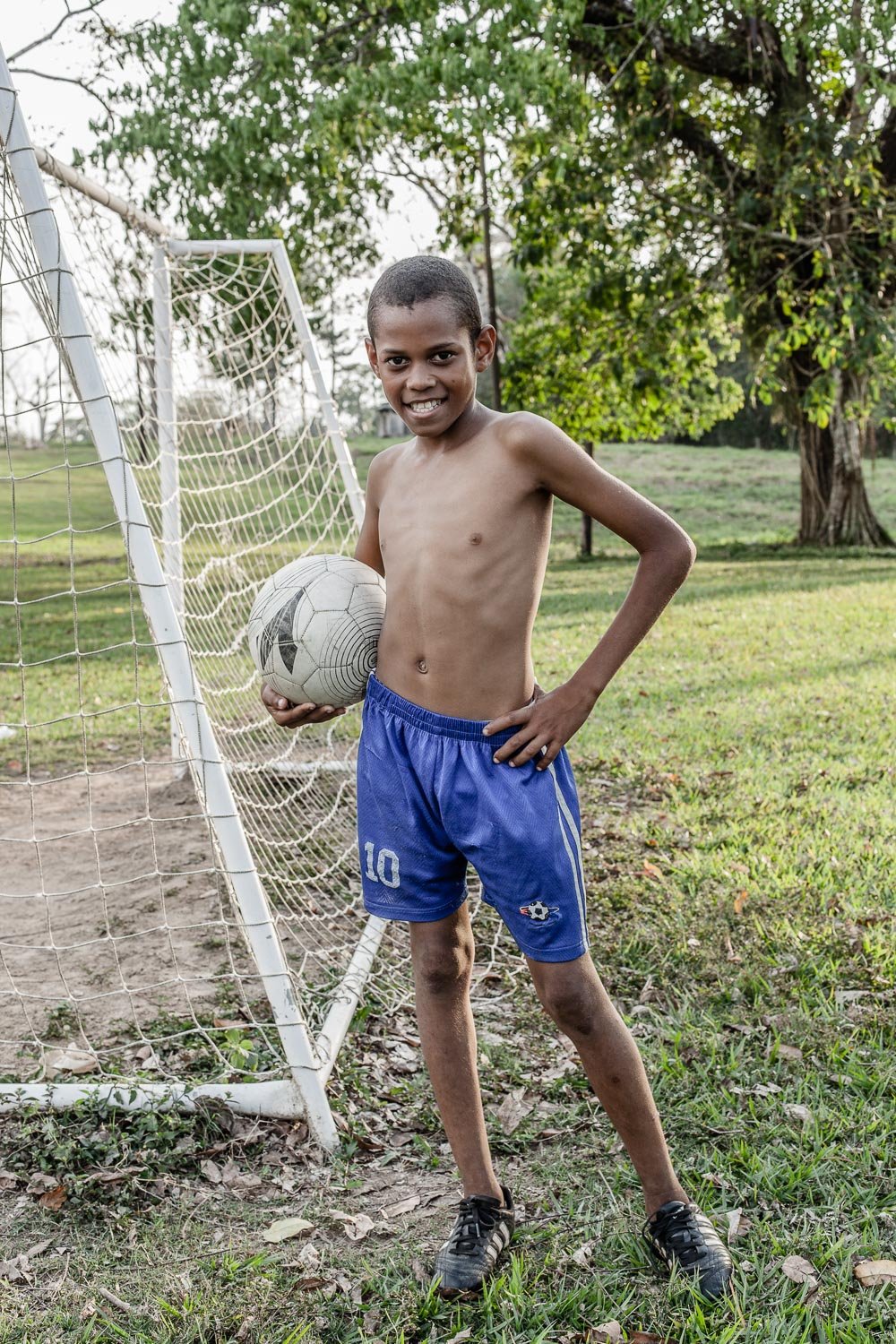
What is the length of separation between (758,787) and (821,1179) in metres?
2.84

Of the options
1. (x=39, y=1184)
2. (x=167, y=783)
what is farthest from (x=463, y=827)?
(x=167, y=783)

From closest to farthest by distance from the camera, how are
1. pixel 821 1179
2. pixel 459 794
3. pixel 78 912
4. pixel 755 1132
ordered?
1. pixel 459 794
2. pixel 821 1179
3. pixel 755 1132
4. pixel 78 912

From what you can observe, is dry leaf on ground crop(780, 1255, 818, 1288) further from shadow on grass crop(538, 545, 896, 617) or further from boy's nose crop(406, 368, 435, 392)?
shadow on grass crop(538, 545, 896, 617)

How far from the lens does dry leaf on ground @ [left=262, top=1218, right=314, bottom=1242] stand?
2.57m

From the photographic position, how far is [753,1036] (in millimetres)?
3314

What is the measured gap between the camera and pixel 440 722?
2.30 m

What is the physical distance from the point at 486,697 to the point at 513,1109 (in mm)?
1361

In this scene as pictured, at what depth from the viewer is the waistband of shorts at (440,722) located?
2.28 m

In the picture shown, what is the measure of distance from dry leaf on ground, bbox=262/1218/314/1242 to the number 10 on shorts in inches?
33.5

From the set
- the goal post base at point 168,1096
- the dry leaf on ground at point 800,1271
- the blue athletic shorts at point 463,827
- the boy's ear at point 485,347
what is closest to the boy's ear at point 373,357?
the boy's ear at point 485,347

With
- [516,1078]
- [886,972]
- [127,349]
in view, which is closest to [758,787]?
[886,972]

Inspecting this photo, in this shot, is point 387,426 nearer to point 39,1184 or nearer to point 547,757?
point 39,1184

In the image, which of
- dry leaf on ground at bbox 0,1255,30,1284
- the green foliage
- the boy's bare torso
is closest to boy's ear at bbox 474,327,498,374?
the boy's bare torso

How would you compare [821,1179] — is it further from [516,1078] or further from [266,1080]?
[266,1080]
